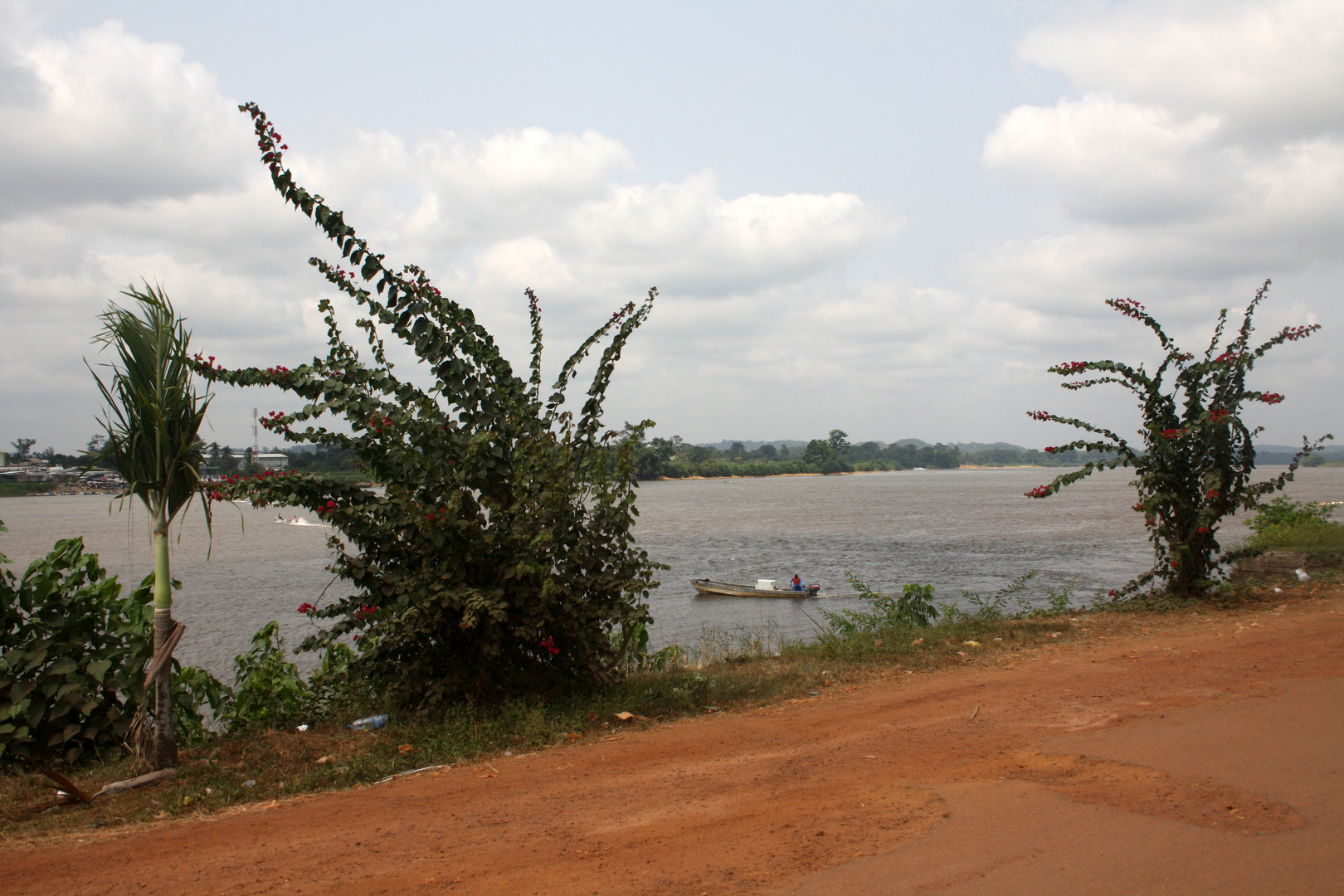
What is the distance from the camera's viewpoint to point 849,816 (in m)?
4.63

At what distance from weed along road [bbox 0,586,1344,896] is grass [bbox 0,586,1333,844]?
0.27m

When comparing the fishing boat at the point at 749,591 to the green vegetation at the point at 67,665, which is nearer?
the green vegetation at the point at 67,665

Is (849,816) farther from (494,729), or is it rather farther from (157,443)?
(157,443)

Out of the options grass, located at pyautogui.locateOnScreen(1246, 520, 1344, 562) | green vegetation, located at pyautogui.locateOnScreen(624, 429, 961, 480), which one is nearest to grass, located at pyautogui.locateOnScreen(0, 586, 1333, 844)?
grass, located at pyautogui.locateOnScreen(1246, 520, 1344, 562)

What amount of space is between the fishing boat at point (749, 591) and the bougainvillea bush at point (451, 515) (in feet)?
62.0

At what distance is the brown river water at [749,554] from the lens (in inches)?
878

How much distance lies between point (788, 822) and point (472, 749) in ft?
9.01

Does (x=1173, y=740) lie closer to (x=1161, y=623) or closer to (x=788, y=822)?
(x=788, y=822)

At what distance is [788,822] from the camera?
15.0ft

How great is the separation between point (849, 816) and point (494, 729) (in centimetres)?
314

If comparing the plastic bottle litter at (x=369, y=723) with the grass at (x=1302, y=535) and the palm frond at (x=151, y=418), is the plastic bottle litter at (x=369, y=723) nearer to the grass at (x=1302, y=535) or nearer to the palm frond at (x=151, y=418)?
the palm frond at (x=151, y=418)

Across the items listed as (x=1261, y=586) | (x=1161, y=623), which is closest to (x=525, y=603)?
(x=1161, y=623)

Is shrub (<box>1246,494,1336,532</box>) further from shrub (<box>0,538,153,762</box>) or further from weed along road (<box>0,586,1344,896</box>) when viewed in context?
shrub (<box>0,538,153,762</box>)

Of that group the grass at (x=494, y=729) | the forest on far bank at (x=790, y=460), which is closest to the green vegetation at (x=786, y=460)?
the forest on far bank at (x=790, y=460)
